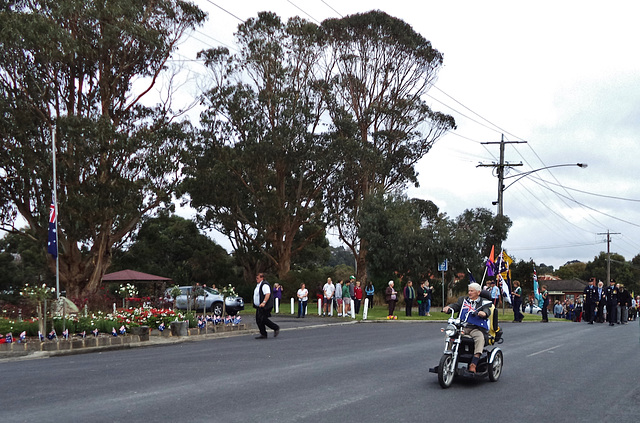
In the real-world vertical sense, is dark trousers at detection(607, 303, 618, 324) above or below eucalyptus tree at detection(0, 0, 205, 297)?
below

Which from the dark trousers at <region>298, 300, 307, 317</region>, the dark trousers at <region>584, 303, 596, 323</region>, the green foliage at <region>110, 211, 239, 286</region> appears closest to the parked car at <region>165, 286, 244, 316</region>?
the dark trousers at <region>298, 300, 307, 317</region>

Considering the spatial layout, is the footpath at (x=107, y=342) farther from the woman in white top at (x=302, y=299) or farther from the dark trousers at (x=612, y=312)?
the dark trousers at (x=612, y=312)

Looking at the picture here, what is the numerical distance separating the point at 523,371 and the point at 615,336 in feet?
33.9

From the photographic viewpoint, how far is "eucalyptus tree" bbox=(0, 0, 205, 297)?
31156 millimetres

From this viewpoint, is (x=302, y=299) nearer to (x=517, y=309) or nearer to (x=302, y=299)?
(x=302, y=299)

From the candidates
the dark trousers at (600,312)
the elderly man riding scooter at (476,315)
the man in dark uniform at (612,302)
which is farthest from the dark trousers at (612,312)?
the elderly man riding scooter at (476,315)

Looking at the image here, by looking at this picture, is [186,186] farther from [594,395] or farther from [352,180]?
[594,395]

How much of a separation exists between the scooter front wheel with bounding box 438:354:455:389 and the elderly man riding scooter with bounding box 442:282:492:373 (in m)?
0.43

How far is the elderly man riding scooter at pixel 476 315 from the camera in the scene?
1007 cm

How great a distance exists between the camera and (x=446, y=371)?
381 inches

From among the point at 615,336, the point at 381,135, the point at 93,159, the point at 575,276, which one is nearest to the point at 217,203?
the point at 381,135

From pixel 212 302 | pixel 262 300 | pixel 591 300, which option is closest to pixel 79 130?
pixel 212 302

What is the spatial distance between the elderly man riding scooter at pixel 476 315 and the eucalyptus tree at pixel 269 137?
35.0m

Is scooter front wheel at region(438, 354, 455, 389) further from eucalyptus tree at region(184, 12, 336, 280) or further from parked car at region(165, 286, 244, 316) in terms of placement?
eucalyptus tree at region(184, 12, 336, 280)
